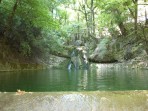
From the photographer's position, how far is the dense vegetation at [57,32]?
776 inches

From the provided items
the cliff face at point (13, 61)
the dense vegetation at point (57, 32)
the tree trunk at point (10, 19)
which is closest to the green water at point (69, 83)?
the cliff face at point (13, 61)

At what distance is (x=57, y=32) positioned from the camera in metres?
27.1

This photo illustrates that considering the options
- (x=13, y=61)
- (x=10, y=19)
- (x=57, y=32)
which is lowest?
(x=13, y=61)

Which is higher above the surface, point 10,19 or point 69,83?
point 10,19

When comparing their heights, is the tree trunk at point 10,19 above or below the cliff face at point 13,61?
above

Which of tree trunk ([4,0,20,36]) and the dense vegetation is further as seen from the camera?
the dense vegetation

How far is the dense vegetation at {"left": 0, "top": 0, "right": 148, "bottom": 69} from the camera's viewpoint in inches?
776

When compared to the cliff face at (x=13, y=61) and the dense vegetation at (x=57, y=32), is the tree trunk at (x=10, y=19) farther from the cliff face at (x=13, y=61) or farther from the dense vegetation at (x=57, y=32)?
the cliff face at (x=13, y=61)

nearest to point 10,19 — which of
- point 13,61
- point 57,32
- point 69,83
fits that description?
point 13,61

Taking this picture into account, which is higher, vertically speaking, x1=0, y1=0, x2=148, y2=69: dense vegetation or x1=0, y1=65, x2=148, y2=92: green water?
x1=0, y1=0, x2=148, y2=69: dense vegetation

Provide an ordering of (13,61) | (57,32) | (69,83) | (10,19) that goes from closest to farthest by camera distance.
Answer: (69,83), (10,19), (13,61), (57,32)

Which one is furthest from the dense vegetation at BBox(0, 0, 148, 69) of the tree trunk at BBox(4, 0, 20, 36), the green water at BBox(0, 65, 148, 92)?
the green water at BBox(0, 65, 148, 92)

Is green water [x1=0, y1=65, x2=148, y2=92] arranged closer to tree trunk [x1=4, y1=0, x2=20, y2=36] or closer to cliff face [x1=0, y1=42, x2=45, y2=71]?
cliff face [x1=0, y1=42, x2=45, y2=71]

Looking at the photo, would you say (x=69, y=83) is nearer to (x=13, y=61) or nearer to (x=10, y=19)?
(x=10, y=19)
